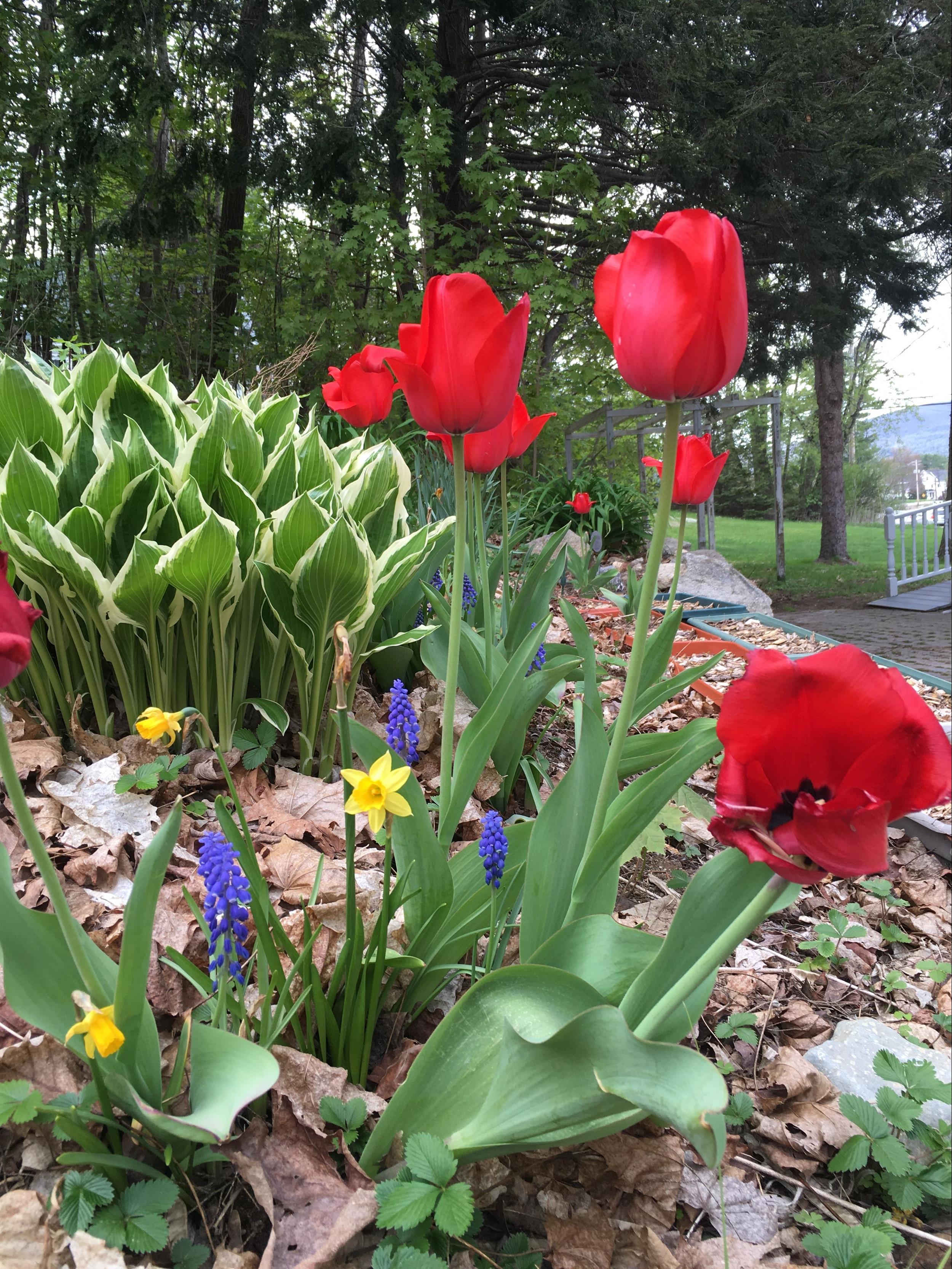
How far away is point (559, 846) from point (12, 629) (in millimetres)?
679

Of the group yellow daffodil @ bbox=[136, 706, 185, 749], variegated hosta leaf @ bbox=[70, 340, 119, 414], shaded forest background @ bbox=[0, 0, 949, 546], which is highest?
shaded forest background @ bbox=[0, 0, 949, 546]

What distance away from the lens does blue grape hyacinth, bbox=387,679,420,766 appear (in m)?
1.12

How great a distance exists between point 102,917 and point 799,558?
19230 mm

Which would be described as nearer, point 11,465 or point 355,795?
point 355,795

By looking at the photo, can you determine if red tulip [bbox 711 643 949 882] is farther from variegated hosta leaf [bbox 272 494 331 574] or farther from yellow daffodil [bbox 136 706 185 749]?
variegated hosta leaf [bbox 272 494 331 574]

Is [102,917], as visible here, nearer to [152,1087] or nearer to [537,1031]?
[152,1087]

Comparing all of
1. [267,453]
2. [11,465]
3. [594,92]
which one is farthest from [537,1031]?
[594,92]

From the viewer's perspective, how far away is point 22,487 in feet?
5.03

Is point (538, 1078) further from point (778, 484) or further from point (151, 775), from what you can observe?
point (778, 484)

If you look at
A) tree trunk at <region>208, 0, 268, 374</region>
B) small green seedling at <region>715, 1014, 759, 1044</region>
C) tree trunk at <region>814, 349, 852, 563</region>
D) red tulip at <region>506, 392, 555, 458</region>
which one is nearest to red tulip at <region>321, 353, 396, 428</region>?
red tulip at <region>506, 392, 555, 458</region>

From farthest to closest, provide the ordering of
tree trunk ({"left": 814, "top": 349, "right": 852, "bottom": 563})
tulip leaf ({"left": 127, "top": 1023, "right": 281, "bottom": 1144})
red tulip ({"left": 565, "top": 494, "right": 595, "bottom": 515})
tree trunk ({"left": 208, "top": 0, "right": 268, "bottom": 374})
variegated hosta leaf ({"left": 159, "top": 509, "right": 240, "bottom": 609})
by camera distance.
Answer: tree trunk ({"left": 814, "top": 349, "right": 852, "bottom": 563}) → tree trunk ({"left": 208, "top": 0, "right": 268, "bottom": 374}) → red tulip ({"left": 565, "top": 494, "right": 595, "bottom": 515}) → variegated hosta leaf ({"left": 159, "top": 509, "right": 240, "bottom": 609}) → tulip leaf ({"left": 127, "top": 1023, "right": 281, "bottom": 1144})

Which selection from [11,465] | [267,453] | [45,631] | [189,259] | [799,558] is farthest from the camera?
[799,558]

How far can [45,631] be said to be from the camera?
5.68 feet

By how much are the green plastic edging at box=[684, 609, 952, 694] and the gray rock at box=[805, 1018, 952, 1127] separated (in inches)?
83.2
